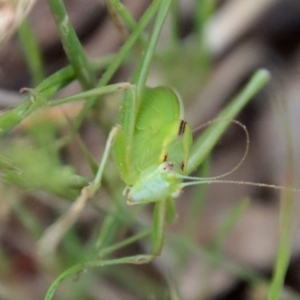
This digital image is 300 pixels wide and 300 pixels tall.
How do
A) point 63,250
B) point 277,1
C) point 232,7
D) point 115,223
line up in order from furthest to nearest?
point 277,1 → point 232,7 → point 63,250 → point 115,223

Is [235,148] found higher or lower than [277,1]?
lower

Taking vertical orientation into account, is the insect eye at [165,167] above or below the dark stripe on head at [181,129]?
below

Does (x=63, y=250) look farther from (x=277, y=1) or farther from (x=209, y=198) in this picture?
(x=277, y=1)

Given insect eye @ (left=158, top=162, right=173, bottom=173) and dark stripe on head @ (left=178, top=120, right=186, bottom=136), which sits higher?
dark stripe on head @ (left=178, top=120, right=186, bottom=136)

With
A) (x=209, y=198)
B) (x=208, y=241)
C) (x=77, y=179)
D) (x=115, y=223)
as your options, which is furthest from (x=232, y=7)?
(x=77, y=179)

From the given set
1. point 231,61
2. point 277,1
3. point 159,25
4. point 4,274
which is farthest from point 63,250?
point 277,1

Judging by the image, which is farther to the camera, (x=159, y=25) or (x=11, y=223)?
(x=11, y=223)

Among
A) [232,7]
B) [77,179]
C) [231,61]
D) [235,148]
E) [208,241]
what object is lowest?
[208,241]

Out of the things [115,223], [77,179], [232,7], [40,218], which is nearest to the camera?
[77,179]

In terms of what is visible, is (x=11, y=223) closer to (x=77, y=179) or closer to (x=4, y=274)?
(x=4, y=274)
